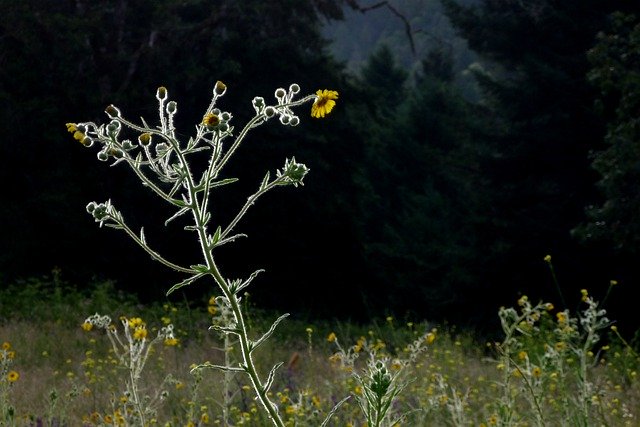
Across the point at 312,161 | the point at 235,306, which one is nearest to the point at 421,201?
the point at 312,161

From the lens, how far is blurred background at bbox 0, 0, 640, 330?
14.5 m

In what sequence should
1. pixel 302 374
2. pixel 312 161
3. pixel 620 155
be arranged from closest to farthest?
1. pixel 302 374
2. pixel 620 155
3. pixel 312 161

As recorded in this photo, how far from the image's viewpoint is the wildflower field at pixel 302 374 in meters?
3.58

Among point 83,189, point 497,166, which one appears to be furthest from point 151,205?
point 497,166

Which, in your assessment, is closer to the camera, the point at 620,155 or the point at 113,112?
the point at 113,112

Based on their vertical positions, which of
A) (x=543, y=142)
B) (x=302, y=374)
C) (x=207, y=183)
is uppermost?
(x=207, y=183)

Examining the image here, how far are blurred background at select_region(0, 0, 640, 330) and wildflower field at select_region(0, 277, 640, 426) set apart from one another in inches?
116

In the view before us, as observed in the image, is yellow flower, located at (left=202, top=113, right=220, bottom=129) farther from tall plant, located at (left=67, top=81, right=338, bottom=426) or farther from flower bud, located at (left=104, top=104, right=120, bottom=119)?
flower bud, located at (left=104, top=104, right=120, bottom=119)

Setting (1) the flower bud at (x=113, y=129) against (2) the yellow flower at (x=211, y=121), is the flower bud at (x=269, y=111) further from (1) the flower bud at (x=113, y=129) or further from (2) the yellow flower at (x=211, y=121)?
(1) the flower bud at (x=113, y=129)

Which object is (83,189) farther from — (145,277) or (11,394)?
(11,394)

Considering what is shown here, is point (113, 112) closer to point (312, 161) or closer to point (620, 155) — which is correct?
point (620, 155)

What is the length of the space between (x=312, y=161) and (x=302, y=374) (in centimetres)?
897

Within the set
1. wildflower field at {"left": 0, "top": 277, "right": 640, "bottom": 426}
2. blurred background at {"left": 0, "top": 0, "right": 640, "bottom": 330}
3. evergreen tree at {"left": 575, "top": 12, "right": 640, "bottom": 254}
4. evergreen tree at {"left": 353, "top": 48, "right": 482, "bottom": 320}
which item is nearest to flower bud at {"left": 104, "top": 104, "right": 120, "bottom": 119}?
wildflower field at {"left": 0, "top": 277, "right": 640, "bottom": 426}

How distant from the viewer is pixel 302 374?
7062 mm
